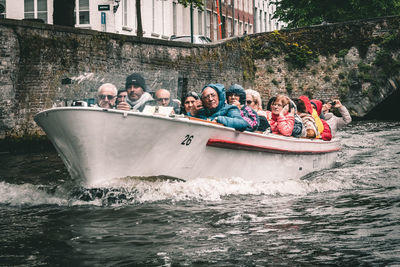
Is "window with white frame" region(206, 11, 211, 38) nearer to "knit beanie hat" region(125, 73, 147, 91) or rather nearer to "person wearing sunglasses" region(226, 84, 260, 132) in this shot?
"person wearing sunglasses" region(226, 84, 260, 132)

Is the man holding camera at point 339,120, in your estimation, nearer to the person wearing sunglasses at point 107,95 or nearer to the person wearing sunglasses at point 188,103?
the person wearing sunglasses at point 188,103

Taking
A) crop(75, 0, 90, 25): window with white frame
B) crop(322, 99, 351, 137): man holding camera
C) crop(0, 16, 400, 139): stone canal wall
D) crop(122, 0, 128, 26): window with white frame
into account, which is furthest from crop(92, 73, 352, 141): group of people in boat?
crop(122, 0, 128, 26): window with white frame

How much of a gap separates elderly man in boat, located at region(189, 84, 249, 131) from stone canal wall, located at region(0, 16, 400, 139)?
5.50 meters

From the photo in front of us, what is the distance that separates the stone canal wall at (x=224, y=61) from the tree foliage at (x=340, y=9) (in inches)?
246

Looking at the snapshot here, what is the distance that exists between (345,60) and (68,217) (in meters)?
25.1

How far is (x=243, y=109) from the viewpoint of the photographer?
865cm

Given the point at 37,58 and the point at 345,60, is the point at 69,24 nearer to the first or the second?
the point at 37,58

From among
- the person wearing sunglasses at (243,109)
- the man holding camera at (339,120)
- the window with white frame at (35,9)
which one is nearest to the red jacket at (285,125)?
the person wearing sunglasses at (243,109)

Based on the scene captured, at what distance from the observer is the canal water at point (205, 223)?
189 inches

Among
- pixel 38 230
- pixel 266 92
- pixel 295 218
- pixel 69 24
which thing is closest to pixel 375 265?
pixel 295 218

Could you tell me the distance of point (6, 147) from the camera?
1546 centimetres

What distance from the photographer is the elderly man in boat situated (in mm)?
7824

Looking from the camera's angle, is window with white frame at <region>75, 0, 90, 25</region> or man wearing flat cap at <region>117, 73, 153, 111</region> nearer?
man wearing flat cap at <region>117, 73, 153, 111</region>

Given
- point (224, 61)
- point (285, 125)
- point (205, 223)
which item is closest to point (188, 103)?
point (285, 125)
